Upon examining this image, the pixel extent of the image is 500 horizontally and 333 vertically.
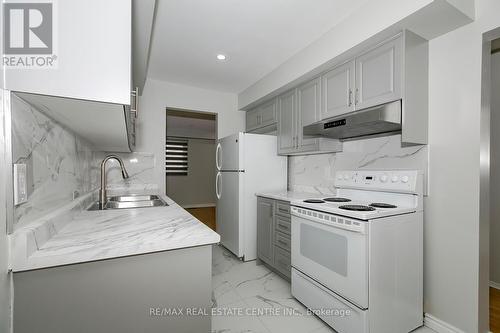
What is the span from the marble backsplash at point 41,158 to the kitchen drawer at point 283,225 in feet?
5.94

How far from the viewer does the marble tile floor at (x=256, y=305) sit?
1683 millimetres

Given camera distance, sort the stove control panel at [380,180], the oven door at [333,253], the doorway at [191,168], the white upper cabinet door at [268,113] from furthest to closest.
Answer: the doorway at [191,168]
the white upper cabinet door at [268,113]
the stove control panel at [380,180]
the oven door at [333,253]

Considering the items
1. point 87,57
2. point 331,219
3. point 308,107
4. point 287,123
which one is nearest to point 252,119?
point 287,123

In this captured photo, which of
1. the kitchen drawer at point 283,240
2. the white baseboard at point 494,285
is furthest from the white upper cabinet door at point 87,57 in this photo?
the white baseboard at point 494,285

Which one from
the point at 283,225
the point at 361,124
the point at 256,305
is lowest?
the point at 256,305

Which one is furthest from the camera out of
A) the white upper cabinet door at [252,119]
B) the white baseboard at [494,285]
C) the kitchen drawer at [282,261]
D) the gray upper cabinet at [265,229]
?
the white upper cabinet door at [252,119]

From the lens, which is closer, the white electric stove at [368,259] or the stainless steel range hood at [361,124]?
the white electric stove at [368,259]

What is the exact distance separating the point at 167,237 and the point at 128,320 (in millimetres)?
325

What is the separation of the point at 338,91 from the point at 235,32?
109cm

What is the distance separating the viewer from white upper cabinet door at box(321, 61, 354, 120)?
197 centimetres

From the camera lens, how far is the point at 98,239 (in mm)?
933

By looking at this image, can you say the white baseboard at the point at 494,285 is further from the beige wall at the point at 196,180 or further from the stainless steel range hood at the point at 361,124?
the beige wall at the point at 196,180

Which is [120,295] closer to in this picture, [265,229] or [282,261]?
[282,261]

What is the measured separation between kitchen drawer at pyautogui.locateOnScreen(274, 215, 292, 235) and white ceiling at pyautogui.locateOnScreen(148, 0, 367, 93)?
1794 millimetres
